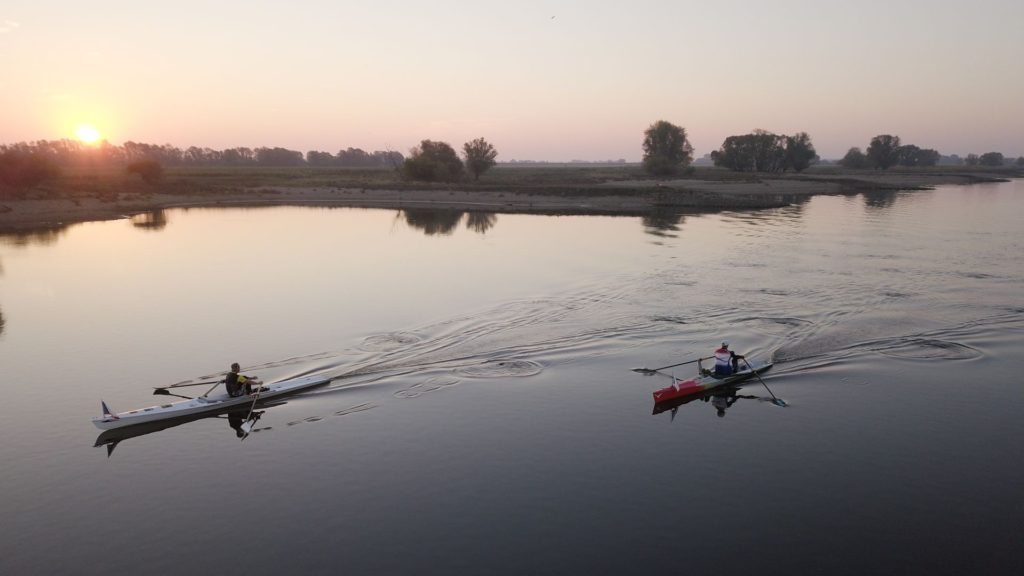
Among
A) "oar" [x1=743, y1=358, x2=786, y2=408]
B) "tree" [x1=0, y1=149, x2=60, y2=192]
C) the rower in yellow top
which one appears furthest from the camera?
"tree" [x1=0, y1=149, x2=60, y2=192]

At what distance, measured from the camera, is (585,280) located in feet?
151

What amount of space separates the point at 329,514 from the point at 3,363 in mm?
21771

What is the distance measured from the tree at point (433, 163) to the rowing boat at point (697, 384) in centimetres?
11713

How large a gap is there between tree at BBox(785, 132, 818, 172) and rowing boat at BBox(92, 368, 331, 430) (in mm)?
182206

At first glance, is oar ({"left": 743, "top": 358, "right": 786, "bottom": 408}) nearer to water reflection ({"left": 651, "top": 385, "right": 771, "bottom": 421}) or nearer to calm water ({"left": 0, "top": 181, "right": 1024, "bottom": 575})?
water reflection ({"left": 651, "top": 385, "right": 771, "bottom": 421})

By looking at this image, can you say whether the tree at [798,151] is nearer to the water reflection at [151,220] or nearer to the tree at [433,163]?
the tree at [433,163]

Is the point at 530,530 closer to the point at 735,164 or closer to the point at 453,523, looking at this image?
the point at 453,523

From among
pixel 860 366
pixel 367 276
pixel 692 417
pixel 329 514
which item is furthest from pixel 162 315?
pixel 860 366

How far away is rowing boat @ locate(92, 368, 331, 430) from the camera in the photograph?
22.3m

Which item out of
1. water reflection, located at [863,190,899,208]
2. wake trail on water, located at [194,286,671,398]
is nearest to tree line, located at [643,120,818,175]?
water reflection, located at [863,190,899,208]

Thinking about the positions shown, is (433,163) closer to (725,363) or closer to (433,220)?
(433,220)

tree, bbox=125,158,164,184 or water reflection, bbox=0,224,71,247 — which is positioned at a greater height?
tree, bbox=125,158,164,184

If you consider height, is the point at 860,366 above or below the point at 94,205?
below

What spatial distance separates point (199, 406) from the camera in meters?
24.0
